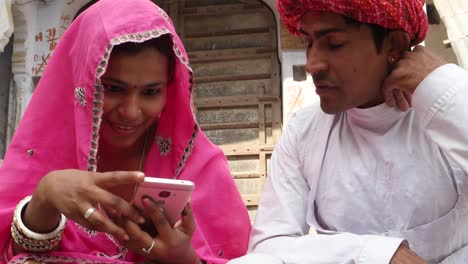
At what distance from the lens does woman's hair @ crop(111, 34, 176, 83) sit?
1517 mm

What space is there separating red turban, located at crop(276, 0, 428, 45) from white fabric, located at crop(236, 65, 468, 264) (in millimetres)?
147

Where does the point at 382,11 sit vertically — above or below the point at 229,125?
above

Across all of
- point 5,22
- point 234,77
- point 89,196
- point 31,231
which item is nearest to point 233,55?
point 234,77

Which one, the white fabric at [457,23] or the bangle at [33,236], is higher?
the bangle at [33,236]

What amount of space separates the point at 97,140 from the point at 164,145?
0.76 feet

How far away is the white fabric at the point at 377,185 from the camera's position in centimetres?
129

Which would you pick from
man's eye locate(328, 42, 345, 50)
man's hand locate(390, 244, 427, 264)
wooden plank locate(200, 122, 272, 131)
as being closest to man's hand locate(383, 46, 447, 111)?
man's eye locate(328, 42, 345, 50)

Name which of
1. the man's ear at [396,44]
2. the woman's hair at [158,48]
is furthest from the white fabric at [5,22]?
the man's ear at [396,44]

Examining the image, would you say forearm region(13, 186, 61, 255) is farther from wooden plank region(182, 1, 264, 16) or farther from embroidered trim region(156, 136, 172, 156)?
wooden plank region(182, 1, 264, 16)

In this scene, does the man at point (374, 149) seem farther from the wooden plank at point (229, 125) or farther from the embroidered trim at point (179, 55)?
the wooden plank at point (229, 125)

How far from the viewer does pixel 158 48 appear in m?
1.57

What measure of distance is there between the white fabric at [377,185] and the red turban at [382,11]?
15cm

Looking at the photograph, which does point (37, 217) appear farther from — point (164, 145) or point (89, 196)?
point (164, 145)

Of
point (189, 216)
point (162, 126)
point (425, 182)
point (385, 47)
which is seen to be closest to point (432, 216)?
point (425, 182)
